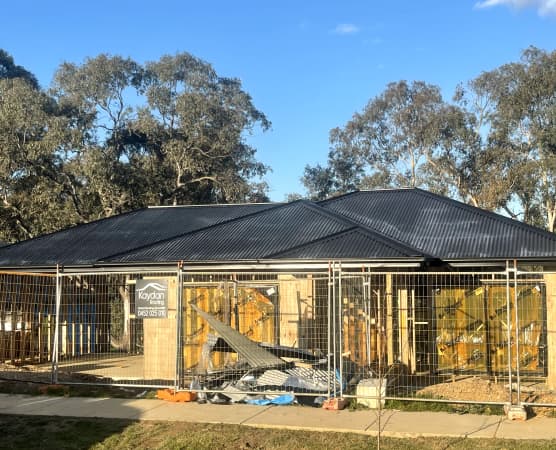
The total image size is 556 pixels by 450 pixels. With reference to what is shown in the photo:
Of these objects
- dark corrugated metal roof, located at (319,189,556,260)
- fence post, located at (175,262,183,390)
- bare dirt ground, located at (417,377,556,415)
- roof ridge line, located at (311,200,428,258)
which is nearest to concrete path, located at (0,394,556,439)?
fence post, located at (175,262,183,390)

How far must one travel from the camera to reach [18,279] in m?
20.0

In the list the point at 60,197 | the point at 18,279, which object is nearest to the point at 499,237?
the point at 18,279

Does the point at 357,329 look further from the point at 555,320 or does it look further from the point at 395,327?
the point at 555,320

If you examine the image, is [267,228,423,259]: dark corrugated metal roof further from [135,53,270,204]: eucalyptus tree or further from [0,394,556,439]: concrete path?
[135,53,270,204]: eucalyptus tree

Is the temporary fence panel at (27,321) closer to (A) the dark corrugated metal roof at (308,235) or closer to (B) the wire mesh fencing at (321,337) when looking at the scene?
(B) the wire mesh fencing at (321,337)

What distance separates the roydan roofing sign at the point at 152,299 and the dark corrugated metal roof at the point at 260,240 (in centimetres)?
423

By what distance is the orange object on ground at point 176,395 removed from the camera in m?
11.6

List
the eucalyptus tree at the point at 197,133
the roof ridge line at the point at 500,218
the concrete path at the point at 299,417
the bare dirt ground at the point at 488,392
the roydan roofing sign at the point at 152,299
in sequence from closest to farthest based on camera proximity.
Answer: the concrete path at the point at 299,417 → the bare dirt ground at the point at 488,392 → the roydan roofing sign at the point at 152,299 → the roof ridge line at the point at 500,218 → the eucalyptus tree at the point at 197,133

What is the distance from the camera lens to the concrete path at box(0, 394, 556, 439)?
9312 millimetres

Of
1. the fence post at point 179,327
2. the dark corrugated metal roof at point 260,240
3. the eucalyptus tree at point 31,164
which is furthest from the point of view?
the eucalyptus tree at point 31,164

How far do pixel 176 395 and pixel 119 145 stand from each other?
25168 mm

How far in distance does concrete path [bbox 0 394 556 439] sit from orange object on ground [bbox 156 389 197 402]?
16 cm

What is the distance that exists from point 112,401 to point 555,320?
7953 mm

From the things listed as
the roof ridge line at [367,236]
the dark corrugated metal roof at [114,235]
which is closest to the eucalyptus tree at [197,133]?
the dark corrugated metal roof at [114,235]
